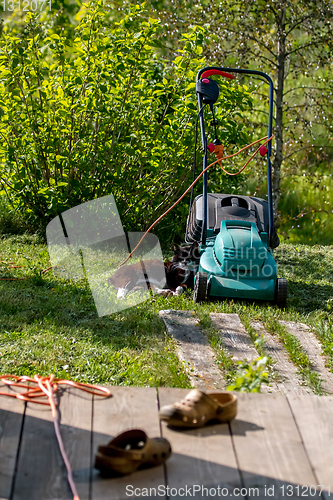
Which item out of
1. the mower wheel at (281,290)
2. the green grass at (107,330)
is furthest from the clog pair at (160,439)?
the mower wheel at (281,290)

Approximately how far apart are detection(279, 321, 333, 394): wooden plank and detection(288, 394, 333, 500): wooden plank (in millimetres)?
855

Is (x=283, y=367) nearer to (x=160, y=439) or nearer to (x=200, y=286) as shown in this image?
(x=200, y=286)

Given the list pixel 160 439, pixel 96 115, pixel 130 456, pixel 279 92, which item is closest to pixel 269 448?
pixel 160 439

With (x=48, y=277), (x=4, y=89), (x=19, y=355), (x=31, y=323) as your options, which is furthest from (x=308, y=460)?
(x=4, y=89)

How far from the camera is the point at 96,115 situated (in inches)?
203

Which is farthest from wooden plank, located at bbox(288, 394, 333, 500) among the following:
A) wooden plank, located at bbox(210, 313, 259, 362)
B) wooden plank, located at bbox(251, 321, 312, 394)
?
wooden plank, located at bbox(210, 313, 259, 362)

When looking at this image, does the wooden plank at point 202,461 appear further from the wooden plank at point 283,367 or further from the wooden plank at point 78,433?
the wooden plank at point 283,367

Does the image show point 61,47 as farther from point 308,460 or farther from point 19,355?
point 308,460

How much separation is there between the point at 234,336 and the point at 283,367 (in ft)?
1.47

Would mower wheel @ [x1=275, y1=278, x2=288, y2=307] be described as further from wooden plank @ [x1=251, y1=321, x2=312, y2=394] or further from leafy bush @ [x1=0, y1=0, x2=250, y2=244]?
leafy bush @ [x1=0, y1=0, x2=250, y2=244]

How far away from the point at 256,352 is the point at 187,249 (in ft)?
6.36

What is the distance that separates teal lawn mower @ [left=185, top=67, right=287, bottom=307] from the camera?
12.7 feet

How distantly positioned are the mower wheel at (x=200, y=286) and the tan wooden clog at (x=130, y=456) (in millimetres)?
2357

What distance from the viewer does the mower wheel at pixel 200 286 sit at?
12.7 ft
